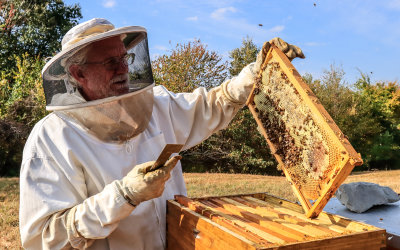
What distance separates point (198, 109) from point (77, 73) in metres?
1.13

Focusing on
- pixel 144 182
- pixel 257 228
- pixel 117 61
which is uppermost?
pixel 117 61

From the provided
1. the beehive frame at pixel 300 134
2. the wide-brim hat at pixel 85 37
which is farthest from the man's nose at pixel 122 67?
the beehive frame at pixel 300 134

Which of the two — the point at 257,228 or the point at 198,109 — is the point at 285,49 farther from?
the point at 257,228

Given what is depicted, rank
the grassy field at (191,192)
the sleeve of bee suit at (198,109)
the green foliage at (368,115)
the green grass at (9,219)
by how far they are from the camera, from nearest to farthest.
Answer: the sleeve of bee suit at (198,109)
the green grass at (9,219)
the grassy field at (191,192)
the green foliage at (368,115)

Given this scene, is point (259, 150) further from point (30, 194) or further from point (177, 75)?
point (30, 194)

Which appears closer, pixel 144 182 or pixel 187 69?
pixel 144 182

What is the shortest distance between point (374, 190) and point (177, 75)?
13434 mm

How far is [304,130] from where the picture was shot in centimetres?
257

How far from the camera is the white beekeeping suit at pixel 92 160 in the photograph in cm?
248

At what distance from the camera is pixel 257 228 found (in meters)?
2.24

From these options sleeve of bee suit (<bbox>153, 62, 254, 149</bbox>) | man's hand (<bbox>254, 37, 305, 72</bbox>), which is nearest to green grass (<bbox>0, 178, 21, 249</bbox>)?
sleeve of bee suit (<bbox>153, 62, 254, 149</bbox>)

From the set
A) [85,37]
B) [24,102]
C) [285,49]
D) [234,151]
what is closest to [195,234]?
[285,49]

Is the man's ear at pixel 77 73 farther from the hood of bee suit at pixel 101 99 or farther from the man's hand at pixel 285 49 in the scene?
the man's hand at pixel 285 49

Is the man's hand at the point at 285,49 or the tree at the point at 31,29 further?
the tree at the point at 31,29
